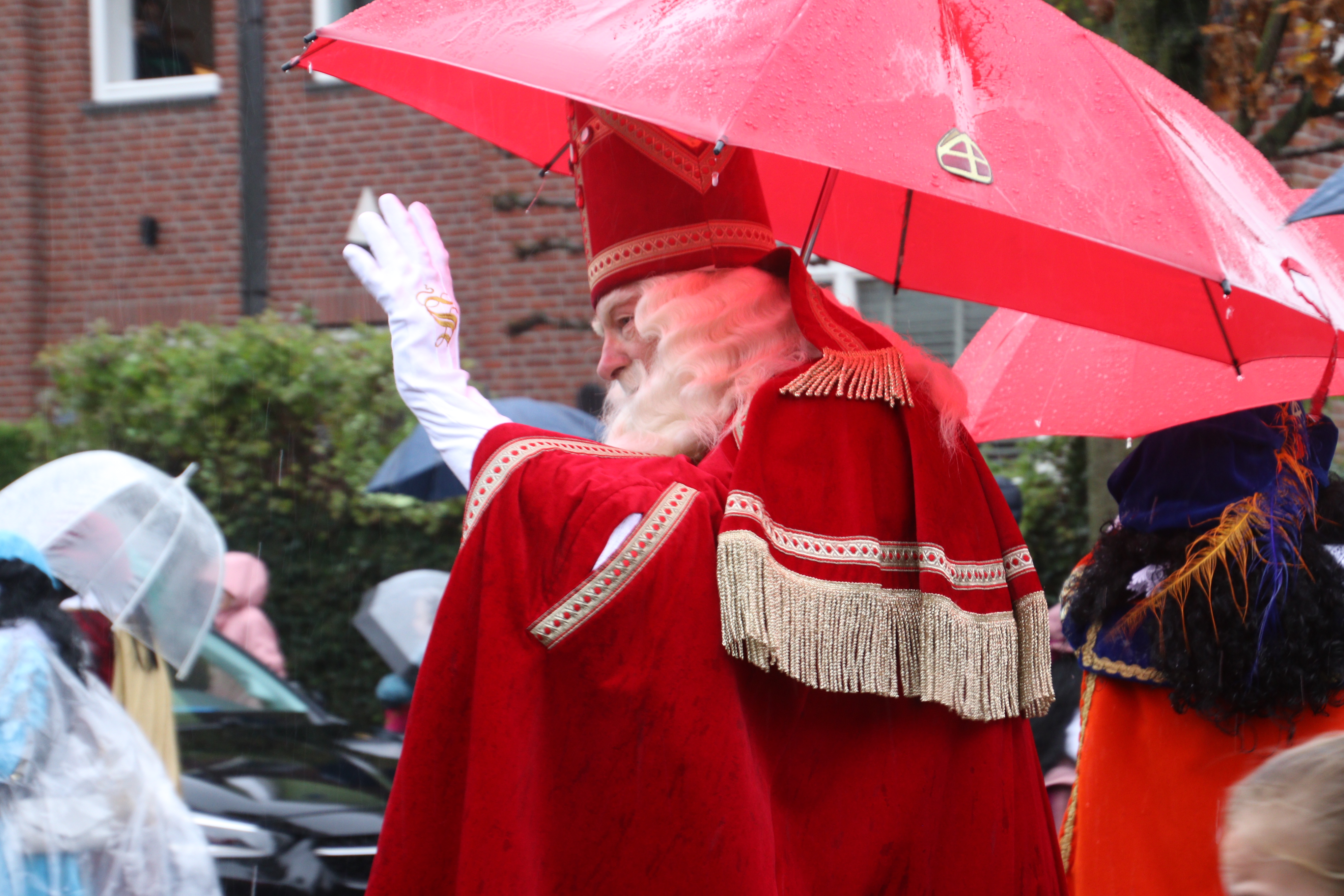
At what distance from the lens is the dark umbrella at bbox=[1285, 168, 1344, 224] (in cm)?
206

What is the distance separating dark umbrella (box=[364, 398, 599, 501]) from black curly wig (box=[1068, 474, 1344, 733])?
3.51 meters

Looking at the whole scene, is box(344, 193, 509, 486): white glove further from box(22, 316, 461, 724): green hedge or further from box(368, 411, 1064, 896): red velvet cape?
box(22, 316, 461, 724): green hedge

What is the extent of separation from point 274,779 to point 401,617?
130 centimetres

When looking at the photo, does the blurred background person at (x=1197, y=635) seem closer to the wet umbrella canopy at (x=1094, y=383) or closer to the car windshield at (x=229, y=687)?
the wet umbrella canopy at (x=1094, y=383)

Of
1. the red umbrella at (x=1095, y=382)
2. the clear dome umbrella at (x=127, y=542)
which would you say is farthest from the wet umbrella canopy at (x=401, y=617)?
the red umbrella at (x=1095, y=382)


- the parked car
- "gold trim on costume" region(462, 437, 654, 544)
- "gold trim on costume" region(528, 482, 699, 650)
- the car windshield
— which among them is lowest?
the parked car

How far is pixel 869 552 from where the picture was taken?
2.01 m

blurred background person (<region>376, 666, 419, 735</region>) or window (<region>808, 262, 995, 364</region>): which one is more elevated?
window (<region>808, 262, 995, 364</region>)

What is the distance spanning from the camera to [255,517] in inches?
347

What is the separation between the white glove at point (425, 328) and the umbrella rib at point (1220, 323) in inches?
54.9

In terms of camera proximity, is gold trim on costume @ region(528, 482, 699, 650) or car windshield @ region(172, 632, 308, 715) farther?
car windshield @ region(172, 632, 308, 715)

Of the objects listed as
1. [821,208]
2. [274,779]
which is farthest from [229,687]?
[821,208]

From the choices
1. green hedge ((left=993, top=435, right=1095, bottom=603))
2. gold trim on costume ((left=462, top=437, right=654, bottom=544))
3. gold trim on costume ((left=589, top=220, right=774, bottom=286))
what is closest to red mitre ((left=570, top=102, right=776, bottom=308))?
gold trim on costume ((left=589, top=220, right=774, bottom=286))

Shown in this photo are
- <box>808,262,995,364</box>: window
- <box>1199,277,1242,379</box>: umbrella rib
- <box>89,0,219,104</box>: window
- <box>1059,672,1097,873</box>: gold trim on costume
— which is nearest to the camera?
<box>1199,277,1242,379</box>: umbrella rib
